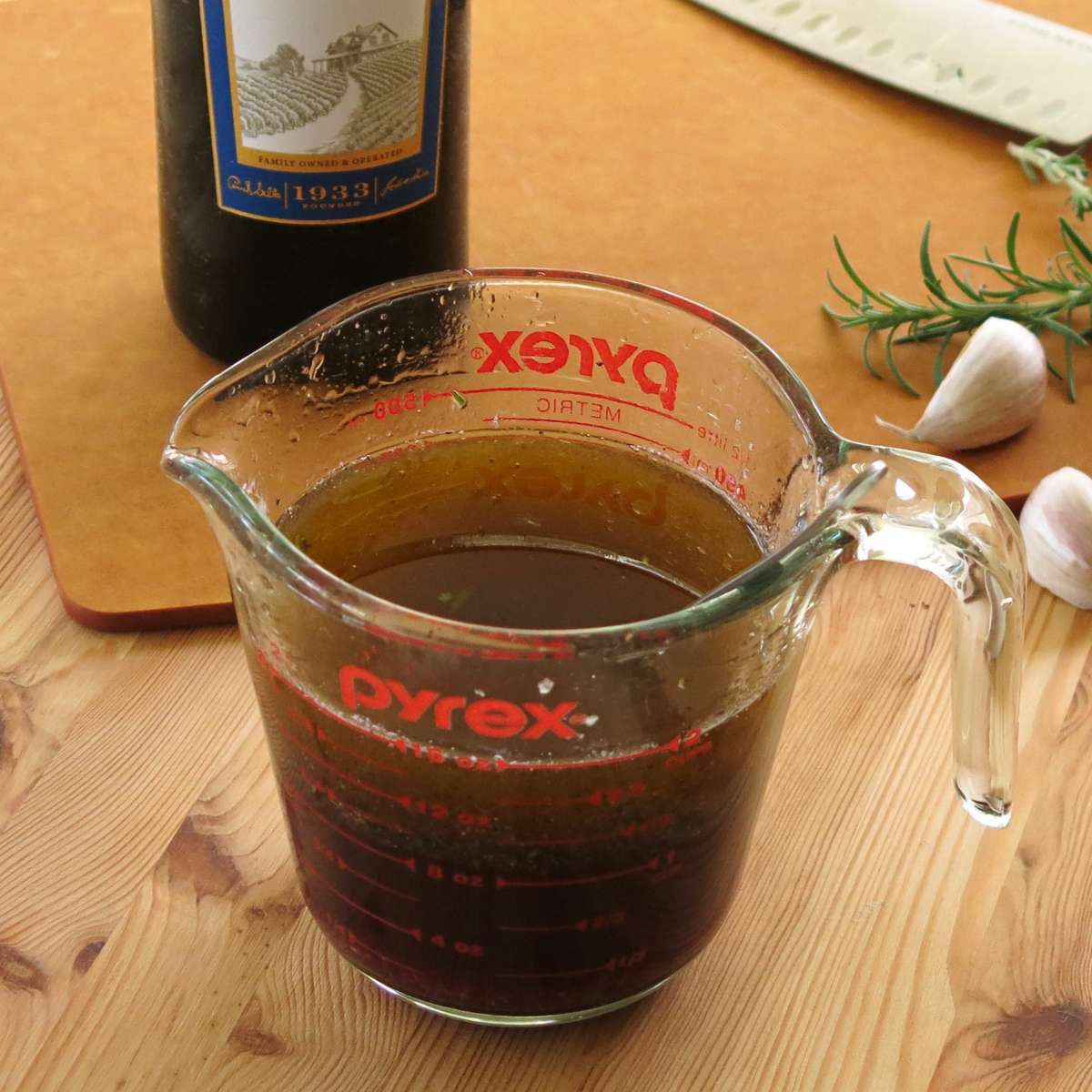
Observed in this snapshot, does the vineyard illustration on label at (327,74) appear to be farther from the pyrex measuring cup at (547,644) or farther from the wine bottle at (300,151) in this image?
the pyrex measuring cup at (547,644)

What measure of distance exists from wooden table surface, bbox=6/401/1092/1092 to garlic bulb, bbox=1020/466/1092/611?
0.12ft

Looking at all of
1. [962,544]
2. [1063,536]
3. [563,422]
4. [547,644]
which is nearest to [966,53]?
[1063,536]

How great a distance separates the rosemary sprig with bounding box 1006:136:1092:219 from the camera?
4.00ft

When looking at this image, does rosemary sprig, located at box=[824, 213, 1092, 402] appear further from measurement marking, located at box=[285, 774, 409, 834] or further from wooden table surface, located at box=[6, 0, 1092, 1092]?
measurement marking, located at box=[285, 774, 409, 834]

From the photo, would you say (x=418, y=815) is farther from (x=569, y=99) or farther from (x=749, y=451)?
(x=569, y=99)

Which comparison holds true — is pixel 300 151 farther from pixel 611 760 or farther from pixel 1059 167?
pixel 1059 167

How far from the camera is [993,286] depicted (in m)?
1.18

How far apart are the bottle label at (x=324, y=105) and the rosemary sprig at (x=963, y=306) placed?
0.30m

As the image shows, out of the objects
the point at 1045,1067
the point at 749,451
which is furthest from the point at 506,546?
the point at 1045,1067

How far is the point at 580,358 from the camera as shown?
2.40 feet

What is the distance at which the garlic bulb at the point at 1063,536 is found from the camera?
942mm

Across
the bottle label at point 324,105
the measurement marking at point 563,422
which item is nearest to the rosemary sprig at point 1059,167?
the bottle label at point 324,105

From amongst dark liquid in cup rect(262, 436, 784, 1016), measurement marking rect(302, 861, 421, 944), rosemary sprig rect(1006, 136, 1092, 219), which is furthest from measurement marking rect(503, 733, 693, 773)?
rosemary sprig rect(1006, 136, 1092, 219)

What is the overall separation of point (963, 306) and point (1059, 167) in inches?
9.2
